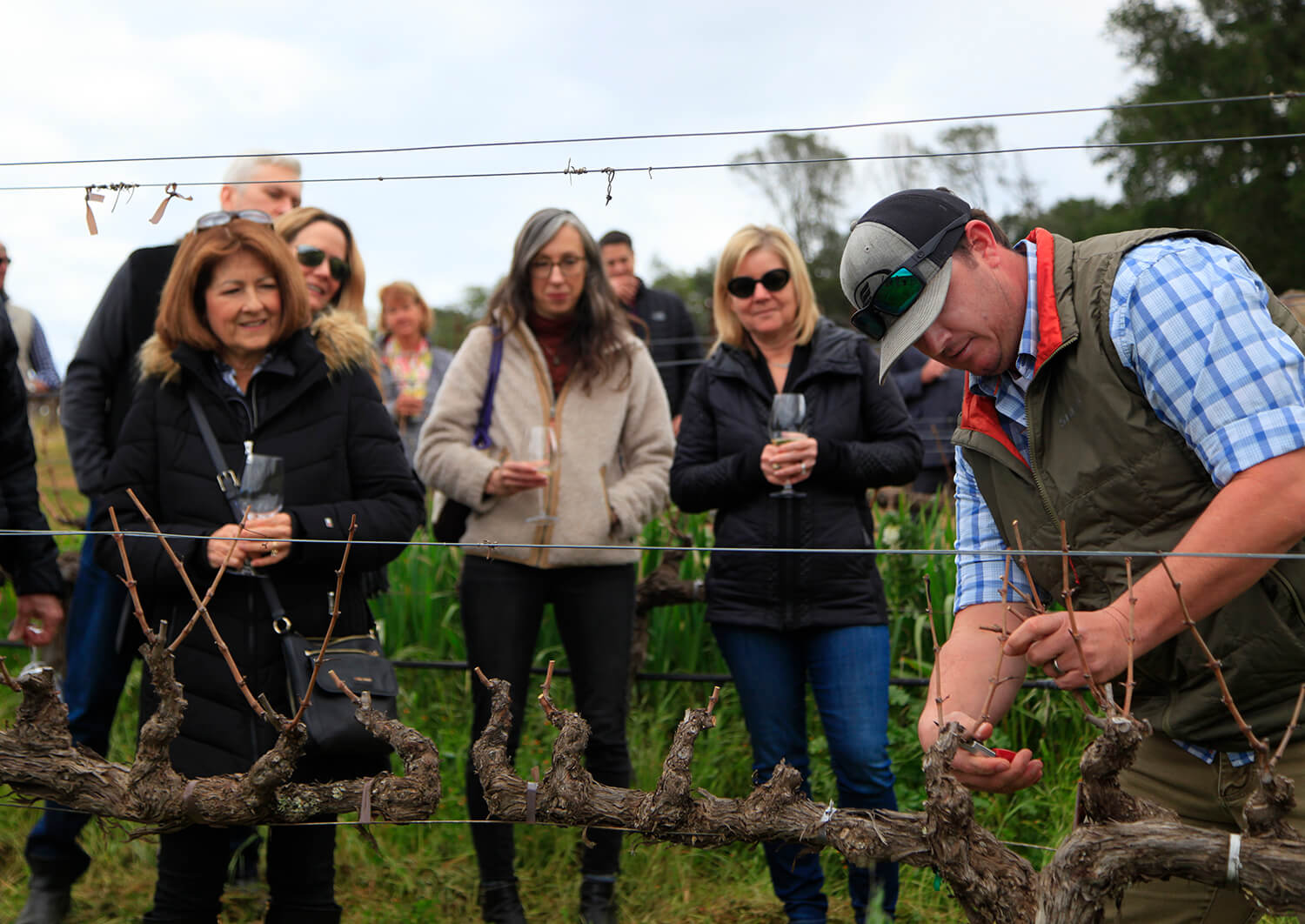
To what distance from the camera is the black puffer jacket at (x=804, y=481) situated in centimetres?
309

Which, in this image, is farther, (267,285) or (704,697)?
(704,697)

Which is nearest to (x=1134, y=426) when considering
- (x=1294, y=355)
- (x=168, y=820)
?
(x=1294, y=355)

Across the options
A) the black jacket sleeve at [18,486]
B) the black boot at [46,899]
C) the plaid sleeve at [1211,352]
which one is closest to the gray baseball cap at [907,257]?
the plaid sleeve at [1211,352]

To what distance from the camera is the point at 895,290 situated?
1.88m

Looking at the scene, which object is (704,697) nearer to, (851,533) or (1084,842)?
(851,533)

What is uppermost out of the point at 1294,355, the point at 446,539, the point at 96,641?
the point at 1294,355

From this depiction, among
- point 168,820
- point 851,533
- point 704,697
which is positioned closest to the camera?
point 168,820

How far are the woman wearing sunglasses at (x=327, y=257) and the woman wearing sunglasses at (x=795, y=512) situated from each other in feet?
3.90

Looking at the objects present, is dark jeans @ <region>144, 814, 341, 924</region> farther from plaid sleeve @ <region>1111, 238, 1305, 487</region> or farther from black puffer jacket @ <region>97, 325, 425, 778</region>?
plaid sleeve @ <region>1111, 238, 1305, 487</region>

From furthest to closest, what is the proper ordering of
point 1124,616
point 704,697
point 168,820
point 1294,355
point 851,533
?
point 704,697, point 851,533, point 168,820, point 1124,616, point 1294,355

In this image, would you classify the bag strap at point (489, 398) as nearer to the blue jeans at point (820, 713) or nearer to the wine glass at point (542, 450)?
the wine glass at point (542, 450)

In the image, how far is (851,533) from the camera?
3.20 m

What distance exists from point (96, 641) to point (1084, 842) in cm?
263

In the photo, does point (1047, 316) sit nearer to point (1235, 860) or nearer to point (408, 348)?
point (1235, 860)
